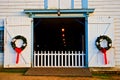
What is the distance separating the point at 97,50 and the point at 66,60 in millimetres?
1565

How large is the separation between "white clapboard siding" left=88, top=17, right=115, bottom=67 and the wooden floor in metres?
0.68

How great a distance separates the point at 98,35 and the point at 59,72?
8.63ft

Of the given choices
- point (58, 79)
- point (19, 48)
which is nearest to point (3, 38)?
point (19, 48)

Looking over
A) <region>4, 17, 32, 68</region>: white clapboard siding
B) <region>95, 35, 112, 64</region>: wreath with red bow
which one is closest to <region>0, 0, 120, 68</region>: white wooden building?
<region>4, 17, 32, 68</region>: white clapboard siding

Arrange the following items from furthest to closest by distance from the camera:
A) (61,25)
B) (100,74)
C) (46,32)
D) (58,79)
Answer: (46,32) < (61,25) < (100,74) < (58,79)

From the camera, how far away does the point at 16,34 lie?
1382 centimetres

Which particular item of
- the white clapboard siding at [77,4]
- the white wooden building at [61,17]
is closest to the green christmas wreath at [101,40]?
the white wooden building at [61,17]

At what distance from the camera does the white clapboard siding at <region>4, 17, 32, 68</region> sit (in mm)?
13641

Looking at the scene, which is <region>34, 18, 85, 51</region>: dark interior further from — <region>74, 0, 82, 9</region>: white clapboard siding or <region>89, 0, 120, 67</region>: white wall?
<region>89, 0, 120, 67</region>: white wall

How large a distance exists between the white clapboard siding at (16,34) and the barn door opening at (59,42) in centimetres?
48

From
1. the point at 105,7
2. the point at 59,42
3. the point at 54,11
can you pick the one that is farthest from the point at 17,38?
the point at 59,42

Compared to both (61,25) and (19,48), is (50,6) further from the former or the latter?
(61,25)

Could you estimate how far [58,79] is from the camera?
37.5 ft

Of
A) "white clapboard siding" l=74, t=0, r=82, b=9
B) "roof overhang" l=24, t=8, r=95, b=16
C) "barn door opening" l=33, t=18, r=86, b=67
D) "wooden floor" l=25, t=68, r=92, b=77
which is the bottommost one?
"wooden floor" l=25, t=68, r=92, b=77
